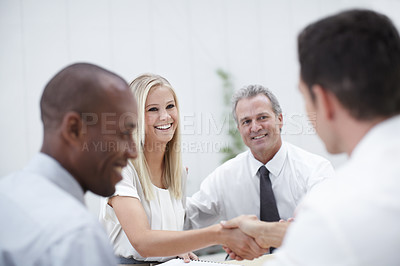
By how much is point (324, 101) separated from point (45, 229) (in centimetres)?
64

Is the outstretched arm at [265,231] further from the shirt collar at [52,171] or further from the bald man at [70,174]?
the shirt collar at [52,171]

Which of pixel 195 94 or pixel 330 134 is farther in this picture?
pixel 195 94

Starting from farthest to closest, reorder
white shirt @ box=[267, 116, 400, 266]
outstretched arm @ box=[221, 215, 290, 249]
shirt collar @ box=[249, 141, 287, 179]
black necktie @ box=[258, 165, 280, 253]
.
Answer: shirt collar @ box=[249, 141, 287, 179], black necktie @ box=[258, 165, 280, 253], outstretched arm @ box=[221, 215, 290, 249], white shirt @ box=[267, 116, 400, 266]

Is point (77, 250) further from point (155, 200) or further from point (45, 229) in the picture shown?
point (155, 200)

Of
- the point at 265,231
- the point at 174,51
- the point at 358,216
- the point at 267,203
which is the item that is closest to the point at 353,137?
the point at 358,216

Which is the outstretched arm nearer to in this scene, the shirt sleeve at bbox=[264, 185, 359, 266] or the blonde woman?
the blonde woman

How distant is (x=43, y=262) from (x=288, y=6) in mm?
3940

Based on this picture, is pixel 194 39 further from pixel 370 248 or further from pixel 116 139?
pixel 370 248

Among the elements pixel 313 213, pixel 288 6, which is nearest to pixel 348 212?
pixel 313 213

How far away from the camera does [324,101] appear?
Answer: 872 mm

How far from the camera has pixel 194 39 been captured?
3660 mm

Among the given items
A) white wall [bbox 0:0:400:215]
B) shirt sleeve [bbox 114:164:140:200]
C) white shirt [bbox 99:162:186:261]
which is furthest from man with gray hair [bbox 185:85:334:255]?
white wall [bbox 0:0:400:215]

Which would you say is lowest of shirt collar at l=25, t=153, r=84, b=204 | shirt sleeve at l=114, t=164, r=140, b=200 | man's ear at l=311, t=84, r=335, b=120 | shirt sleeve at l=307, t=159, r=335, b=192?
shirt sleeve at l=307, t=159, r=335, b=192

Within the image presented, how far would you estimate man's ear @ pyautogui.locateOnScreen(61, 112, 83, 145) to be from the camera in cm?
91
